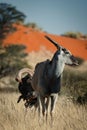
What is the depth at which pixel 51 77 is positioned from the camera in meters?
11.9

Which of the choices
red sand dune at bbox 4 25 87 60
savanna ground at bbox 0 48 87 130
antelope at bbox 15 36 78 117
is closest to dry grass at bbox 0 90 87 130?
savanna ground at bbox 0 48 87 130

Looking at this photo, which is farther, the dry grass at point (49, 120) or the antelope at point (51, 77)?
the antelope at point (51, 77)

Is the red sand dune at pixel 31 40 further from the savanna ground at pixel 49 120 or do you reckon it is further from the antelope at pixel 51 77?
the savanna ground at pixel 49 120

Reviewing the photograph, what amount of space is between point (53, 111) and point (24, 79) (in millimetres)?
3631

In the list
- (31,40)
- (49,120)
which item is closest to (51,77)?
(49,120)

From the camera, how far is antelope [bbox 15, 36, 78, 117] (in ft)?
38.1

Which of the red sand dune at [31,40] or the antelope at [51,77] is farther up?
the antelope at [51,77]

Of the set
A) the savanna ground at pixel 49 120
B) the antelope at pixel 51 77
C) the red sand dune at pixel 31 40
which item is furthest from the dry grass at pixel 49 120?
the red sand dune at pixel 31 40

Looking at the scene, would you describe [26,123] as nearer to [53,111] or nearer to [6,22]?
[53,111]

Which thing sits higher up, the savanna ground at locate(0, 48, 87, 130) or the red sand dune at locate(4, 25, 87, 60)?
the savanna ground at locate(0, 48, 87, 130)

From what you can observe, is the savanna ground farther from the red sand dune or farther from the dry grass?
the red sand dune

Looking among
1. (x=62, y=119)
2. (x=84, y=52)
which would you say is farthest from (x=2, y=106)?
(x=84, y=52)

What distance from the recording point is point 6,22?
43.6 metres

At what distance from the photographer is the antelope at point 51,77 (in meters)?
11.6
